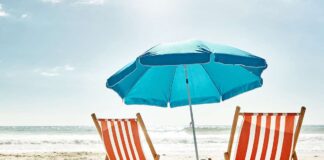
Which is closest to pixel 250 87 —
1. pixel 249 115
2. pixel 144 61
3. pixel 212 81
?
pixel 212 81

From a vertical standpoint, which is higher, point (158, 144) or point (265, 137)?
point (265, 137)

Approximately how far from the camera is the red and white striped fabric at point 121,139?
3.77 m

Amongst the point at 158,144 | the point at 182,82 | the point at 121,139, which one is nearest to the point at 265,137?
the point at 121,139

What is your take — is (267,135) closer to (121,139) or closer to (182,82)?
(121,139)

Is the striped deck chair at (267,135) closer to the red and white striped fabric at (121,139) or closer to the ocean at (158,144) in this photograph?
the red and white striped fabric at (121,139)

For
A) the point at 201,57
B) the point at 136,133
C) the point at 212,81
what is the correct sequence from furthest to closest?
the point at 212,81 < the point at 136,133 < the point at 201,57

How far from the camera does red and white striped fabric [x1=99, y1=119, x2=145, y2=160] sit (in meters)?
3.77

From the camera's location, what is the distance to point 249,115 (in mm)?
3281

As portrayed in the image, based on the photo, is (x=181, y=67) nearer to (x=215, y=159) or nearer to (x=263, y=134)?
(x=263, y=134)

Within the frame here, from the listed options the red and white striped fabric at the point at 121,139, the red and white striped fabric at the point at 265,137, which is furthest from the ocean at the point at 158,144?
the red and white striped fabric at the point at 265,137

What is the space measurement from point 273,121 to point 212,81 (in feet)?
4.51

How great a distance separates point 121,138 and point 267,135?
147cm

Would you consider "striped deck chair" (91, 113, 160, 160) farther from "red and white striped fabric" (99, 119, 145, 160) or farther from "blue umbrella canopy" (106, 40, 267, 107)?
"blue umbrella canopy" (106, 40, 267, 107)

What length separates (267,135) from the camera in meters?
3.32
